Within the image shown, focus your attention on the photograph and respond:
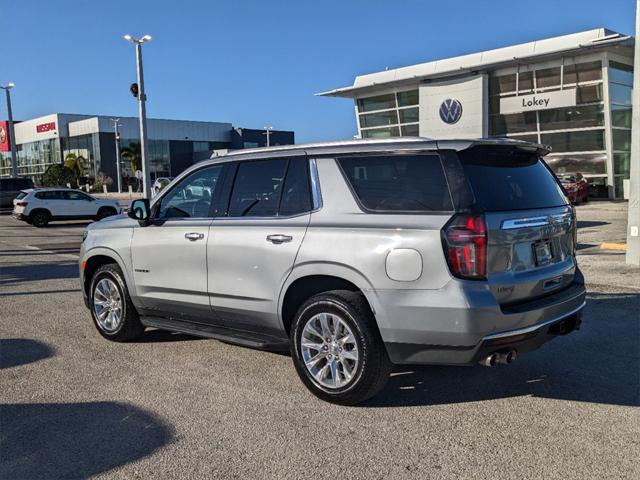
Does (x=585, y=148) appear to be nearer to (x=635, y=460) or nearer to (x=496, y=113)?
(x=496, y=113)

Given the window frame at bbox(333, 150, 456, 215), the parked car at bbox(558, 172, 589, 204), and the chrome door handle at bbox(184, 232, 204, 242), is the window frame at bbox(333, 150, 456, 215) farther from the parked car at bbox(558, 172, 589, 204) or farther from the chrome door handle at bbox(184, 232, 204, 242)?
the parked car at bbox(558, 172, 589, 204)

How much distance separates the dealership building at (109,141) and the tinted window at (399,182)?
2918 inches

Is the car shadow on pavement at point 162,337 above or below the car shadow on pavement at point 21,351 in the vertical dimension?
below

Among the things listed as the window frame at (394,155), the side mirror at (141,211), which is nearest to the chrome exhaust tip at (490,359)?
the window frame at (394,155)

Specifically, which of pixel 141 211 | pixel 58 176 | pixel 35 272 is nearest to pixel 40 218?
pixel 35 272

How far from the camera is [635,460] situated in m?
3.43

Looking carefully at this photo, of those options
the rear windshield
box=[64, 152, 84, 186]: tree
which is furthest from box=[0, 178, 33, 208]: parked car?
box=[64, 152, 84, 186]: tree

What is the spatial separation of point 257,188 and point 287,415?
6.26ft

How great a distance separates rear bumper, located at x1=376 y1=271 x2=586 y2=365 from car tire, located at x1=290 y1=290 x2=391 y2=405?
0.13 metres

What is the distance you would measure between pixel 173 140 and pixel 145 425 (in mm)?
85819

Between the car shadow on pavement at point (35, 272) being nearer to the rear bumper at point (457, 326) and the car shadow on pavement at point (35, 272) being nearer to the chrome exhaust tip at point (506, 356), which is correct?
the rear bumper at point (457, 326)

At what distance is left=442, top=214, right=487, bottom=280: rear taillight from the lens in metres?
3.77

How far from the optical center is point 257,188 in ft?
16.5

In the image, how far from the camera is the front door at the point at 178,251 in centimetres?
524
